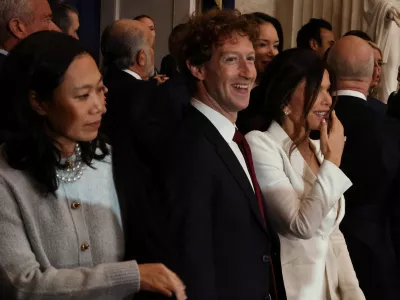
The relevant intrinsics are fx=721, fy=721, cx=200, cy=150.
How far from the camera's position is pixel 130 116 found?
10.4 ft

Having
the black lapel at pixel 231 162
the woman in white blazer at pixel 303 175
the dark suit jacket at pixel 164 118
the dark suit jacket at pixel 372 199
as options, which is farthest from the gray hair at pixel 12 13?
the dark suit jacket at pixel 372 199

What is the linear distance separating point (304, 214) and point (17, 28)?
1596 mm

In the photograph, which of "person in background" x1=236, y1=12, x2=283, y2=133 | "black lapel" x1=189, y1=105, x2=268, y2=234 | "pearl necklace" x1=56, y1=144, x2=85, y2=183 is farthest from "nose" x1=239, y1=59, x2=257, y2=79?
"person in background" x1=236, y1=12, x2=283, y2=133

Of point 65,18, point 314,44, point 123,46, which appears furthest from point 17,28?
point 314,44

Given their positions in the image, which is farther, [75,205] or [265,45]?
[265,45]

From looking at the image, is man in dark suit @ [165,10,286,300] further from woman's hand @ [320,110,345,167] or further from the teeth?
woman's hand @ [320,110,345,167]

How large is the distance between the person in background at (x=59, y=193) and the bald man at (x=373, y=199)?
1.28m

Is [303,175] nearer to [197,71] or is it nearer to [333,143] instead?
[333,143]

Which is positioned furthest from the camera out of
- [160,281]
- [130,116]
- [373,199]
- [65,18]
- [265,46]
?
[65,18]

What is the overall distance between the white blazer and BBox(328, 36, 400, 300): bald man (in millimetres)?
351

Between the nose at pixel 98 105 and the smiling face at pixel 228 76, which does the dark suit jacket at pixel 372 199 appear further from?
the nose at pixel 98 105

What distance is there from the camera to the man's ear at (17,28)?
10.5ft

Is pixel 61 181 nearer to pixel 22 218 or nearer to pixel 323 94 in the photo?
pixel 22 218

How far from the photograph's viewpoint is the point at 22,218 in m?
1.88
